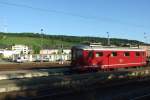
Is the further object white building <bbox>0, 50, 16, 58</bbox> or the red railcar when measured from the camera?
white building <bbox>0, 50, 16, 58</bbox>

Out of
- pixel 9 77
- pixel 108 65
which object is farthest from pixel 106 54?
pixel 9 77

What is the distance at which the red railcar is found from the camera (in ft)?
132

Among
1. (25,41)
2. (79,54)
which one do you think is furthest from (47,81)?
(25,41)

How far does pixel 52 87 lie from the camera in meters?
25.7

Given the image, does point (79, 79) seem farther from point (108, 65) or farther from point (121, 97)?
point (108, 65)

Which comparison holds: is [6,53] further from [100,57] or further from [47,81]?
[47,81]

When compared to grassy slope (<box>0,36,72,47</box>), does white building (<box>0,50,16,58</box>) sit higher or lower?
lower

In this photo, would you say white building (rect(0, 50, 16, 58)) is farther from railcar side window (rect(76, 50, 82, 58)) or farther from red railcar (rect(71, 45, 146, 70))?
railcar side window (rect(76, 50, 82, 58))

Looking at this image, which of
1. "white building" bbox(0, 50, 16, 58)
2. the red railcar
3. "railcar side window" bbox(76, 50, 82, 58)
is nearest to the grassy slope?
"white building" bbox(0, 50, 16, 58)

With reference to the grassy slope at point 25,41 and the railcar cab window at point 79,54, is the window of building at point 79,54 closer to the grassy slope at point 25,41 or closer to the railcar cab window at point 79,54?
the railcar cab window at point 79,54

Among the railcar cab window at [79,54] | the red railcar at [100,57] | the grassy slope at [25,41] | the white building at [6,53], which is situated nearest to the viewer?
the red railcar at [100,57]

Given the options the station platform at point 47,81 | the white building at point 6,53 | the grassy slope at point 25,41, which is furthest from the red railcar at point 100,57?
the grassy slope at point 25,41

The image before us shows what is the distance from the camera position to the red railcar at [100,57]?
1590 inches

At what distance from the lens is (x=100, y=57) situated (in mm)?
41844
